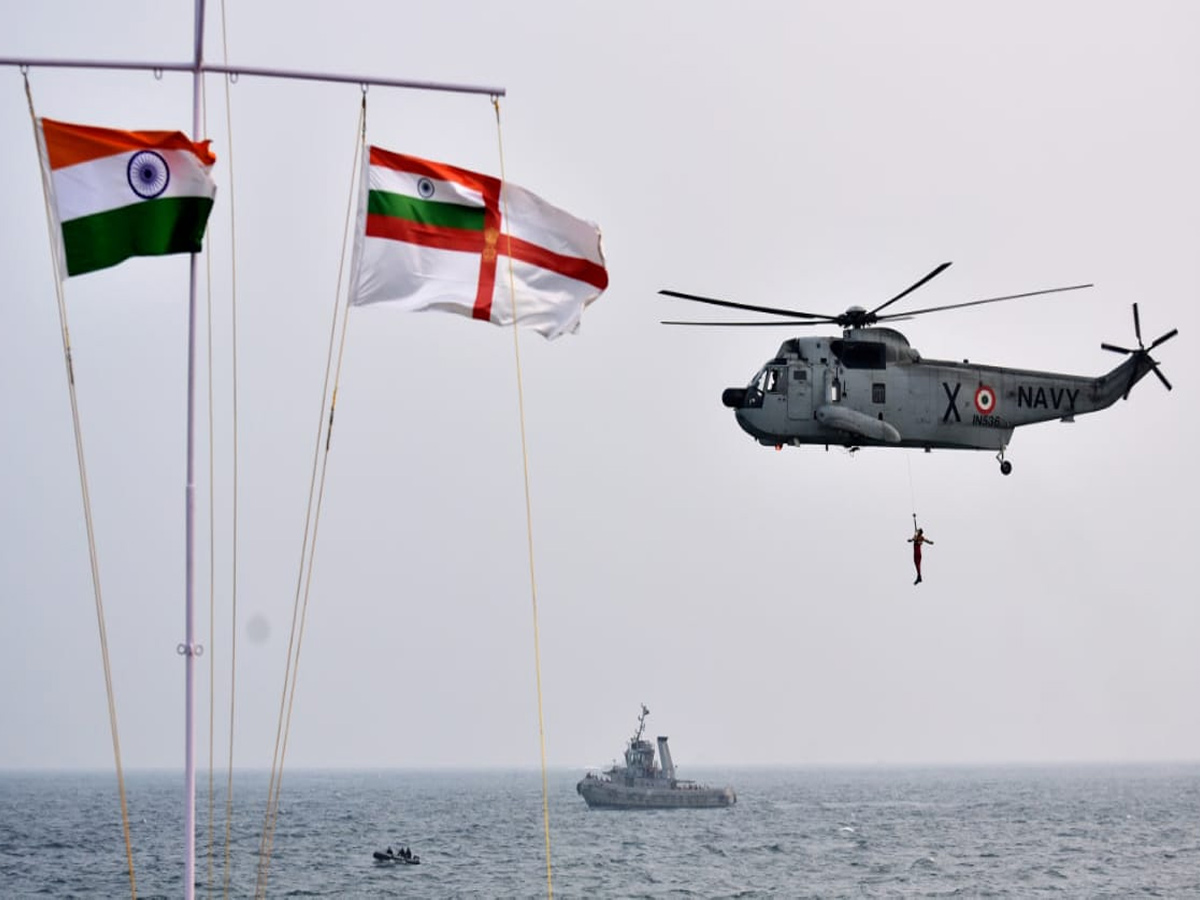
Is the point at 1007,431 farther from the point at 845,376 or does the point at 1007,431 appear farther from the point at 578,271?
the point at 578,271

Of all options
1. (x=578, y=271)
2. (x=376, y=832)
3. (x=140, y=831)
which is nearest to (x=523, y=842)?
(x=376, y=832)

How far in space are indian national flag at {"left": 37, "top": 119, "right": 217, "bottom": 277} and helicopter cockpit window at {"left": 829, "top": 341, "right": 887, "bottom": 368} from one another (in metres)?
21.8

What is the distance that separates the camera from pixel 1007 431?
117ft

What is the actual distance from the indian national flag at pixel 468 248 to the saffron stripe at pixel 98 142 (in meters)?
1.79

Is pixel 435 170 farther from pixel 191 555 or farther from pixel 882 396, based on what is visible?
pixel 882 396

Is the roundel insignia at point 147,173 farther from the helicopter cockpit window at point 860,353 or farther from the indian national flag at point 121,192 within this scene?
the helicopter cockpit window at point 860,353

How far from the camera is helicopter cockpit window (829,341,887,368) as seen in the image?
34.7 meters

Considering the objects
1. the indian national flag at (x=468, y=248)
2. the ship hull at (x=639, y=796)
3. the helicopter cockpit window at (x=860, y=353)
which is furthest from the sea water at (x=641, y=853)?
the indian national flag at (x=468, y=248)

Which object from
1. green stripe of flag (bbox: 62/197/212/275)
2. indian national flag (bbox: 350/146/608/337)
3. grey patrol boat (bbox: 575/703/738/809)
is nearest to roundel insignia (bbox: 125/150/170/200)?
green stripe of flag (bbox: 62/197/212/275)

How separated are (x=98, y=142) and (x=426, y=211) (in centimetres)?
309

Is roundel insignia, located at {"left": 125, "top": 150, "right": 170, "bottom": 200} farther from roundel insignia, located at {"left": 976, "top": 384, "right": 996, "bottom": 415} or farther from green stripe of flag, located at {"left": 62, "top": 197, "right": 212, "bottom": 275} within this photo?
roundel insignia, located at {"left": 976, "top": 384, "right": 996, "bottom": 415}

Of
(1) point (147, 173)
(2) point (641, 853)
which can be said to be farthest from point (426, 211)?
(2) point (641, 853)

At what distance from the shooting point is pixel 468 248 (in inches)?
642

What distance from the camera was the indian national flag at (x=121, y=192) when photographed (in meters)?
14.3
